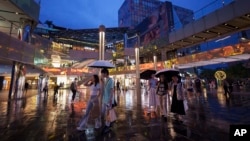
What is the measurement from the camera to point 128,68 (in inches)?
1451

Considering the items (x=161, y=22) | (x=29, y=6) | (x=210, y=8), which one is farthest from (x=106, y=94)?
(x=161, y=22)

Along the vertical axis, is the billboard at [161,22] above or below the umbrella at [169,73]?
above

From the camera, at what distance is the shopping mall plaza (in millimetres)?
4926

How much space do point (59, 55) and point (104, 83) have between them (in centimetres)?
3647

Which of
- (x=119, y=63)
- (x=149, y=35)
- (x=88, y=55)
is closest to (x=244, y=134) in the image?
(x=88, y=55)

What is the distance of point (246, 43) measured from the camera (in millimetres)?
16625

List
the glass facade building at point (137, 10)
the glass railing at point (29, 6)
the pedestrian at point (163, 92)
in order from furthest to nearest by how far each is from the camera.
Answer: the glass facade building at point (137, 10), the glass railing at point (29, 6), the pedestrian at point (163, 92)

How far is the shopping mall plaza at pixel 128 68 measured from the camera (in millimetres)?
4926

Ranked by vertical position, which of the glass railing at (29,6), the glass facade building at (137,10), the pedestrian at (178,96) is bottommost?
the pedestrian at (178,96)

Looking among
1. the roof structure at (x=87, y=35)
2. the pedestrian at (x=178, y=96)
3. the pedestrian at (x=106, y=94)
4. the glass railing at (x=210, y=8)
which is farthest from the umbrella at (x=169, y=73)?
the roof structure at (x=87, y=35)

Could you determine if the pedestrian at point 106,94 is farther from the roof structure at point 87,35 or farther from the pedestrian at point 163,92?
the roof structure at point 87,35

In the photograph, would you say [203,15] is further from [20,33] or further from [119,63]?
[119,63]

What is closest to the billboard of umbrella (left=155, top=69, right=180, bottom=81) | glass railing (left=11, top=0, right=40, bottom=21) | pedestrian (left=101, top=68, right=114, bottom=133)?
glass railing (left=11, top=0, right=40, bottom=21)

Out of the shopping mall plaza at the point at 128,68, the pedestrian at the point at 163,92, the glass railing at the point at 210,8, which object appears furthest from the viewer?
the glass railing at the point at 210,8
